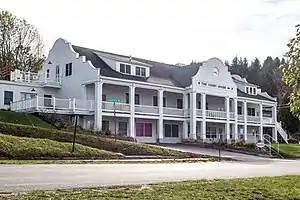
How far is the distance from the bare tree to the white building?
29.3 feet

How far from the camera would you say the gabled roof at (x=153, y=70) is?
4062 centimetres

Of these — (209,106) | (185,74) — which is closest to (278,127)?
(209,106)

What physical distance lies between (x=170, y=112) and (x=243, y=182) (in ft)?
98.5

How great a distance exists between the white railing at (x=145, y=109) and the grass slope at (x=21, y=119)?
9.64 m

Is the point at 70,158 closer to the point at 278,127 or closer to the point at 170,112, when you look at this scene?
the point at 170,112

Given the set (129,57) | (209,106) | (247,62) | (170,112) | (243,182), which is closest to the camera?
(243,182)

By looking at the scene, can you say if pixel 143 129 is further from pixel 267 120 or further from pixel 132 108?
pixel 267 120

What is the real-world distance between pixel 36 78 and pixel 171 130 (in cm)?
1416

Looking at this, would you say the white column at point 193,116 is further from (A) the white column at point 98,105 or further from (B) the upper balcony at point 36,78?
(B) the upper balcony at point 36,78

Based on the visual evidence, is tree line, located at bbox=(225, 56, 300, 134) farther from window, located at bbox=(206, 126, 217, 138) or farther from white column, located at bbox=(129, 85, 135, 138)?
white column, located at bbox=(129, 85, 135, 138)

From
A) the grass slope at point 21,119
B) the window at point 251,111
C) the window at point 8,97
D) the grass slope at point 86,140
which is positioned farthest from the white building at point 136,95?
the grass slope at point 86,140

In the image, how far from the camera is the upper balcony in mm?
40562

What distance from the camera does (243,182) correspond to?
1308 cm

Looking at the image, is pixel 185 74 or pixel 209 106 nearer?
pixel 185 74
